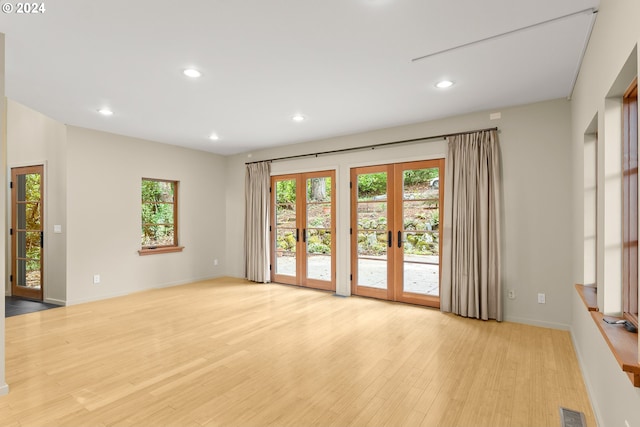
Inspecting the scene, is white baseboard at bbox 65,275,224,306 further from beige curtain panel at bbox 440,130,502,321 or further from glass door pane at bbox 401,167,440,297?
beige curtain panel at bbox 440,130,502,321

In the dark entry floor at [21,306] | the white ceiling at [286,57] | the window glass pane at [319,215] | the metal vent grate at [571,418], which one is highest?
the white ceiling at [286,57]

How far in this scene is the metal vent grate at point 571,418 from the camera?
6.93 feet

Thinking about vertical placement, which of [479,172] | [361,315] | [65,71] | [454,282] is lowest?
[361,315]

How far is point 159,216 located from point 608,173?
252 inches

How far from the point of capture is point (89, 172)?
518 centimetres

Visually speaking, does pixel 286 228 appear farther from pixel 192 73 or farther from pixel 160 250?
pixel 192 73

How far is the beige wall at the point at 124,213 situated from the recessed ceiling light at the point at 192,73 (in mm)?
3062

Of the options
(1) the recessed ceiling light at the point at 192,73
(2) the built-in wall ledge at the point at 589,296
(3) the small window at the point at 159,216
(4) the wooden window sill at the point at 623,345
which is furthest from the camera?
(3) the small window at the point at 159,216

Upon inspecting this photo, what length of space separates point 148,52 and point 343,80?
175 centimetres

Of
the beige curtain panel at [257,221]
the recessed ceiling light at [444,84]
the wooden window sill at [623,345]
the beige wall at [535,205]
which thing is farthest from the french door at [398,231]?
the wooden window sill at [623,345]

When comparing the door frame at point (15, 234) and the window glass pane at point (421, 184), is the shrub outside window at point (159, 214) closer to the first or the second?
the door frame at point (15, 234)

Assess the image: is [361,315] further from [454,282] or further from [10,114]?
[10,114]

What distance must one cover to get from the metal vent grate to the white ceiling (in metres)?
2.69

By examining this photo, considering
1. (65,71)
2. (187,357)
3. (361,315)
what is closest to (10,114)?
(65,71)
